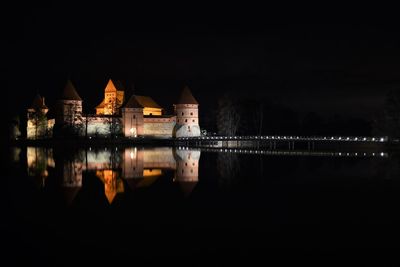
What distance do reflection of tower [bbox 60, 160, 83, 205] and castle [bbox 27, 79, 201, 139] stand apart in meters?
30.6

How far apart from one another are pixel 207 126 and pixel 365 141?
3599 cm

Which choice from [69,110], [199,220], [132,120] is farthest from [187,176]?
[69,110]

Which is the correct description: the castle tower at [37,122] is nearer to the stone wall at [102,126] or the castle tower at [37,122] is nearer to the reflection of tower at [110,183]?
the stone wall at [102,126]

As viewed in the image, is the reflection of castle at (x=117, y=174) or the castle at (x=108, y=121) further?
the castle at (x=108, y=121)

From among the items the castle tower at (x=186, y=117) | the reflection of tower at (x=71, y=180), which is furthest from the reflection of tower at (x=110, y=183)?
the castle tower at (x=186, y=117)

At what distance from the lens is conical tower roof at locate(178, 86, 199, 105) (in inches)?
2439

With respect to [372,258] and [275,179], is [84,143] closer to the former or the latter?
[275,179]

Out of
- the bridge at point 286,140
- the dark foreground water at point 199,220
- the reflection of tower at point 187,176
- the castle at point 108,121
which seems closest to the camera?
the dark foreground water at point 199,220

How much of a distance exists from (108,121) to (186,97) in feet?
36.4

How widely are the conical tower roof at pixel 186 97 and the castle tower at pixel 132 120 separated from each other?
636 cm

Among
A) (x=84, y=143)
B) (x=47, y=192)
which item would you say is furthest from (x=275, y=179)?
(x=84, y=143)

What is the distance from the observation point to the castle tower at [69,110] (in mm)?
56406

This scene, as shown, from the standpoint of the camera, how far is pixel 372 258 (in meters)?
9.12

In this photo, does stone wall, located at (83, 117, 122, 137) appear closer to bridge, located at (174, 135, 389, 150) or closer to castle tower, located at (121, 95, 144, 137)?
castle tower, located at (121, 95, 144, 137)
